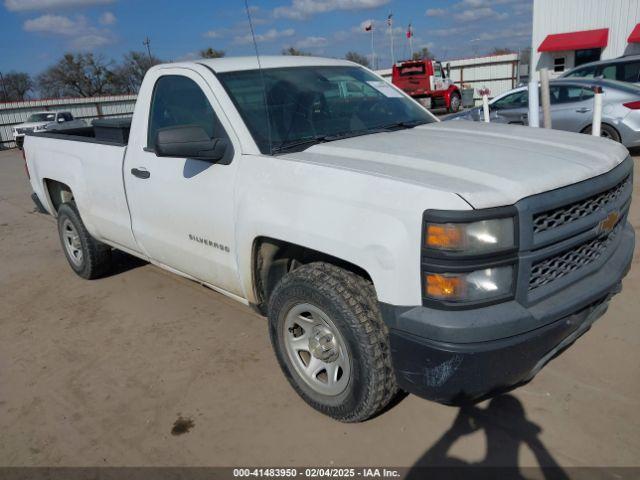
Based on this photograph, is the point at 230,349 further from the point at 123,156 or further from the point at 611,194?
the point at 611,194

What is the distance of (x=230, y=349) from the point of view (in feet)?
12.5

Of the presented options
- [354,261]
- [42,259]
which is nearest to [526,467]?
[354,261]

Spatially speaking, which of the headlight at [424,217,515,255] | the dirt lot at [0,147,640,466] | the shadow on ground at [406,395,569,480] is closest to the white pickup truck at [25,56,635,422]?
the headlight at [424,217,515,255]

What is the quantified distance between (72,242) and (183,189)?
2.64 meters

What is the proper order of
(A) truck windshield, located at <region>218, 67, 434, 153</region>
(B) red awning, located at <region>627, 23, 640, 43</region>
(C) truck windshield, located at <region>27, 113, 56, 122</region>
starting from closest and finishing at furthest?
(A) truck windshield, located at <region>218, 67, 434, 153</region> → (B) red awning, located at <region>627, 23, 640, 43</region> → (C) truck windshield, located at <region>27, 113, 56, 122</region>

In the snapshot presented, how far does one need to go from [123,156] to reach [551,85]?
8.31m

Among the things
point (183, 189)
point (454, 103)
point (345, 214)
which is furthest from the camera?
point (454, 103)

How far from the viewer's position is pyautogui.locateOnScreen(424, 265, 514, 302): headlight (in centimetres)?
219

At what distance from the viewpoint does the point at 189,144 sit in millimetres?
2990

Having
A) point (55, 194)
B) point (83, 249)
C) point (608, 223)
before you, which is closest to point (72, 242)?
point (83, 249)

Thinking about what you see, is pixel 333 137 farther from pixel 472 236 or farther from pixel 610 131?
pixel 610 131

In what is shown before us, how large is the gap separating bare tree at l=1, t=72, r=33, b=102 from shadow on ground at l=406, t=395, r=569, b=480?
60619 mm

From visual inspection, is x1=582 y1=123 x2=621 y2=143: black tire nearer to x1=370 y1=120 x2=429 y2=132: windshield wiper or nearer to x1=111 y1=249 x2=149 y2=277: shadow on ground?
x1=370 y1=120 x2=429 y2=132: windshield wiper

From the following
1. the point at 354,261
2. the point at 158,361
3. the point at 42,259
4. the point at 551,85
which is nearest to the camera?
the point at 354,261
